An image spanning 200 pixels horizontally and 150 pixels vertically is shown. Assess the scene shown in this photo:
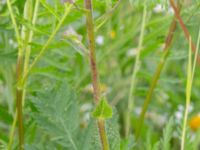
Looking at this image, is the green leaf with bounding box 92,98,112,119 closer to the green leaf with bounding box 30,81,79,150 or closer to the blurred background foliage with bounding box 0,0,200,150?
the blurred background foliage with bounding box 0,0,200,150

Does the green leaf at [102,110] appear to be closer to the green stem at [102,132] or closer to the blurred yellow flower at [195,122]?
the green stem at [102,132]

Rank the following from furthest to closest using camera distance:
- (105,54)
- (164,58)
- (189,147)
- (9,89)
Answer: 1. (105,54)
2. (9,89)
3. (164,58)
4. (189,147)

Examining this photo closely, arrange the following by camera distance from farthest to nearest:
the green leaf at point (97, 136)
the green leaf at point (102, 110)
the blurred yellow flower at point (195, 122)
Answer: the blurred yellow flower at point (195, 122), the green leaf at point (97, 136), the green leaf at point (102, 110)

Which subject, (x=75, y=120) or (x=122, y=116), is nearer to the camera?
(x=75, y=120)

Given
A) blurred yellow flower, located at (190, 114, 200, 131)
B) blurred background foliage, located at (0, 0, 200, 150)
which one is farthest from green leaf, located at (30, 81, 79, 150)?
blurred yellow flower, located at (190, 114, 200, 131)

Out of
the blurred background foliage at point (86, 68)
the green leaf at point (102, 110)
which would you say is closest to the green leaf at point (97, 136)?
the blurred background foliage at point (86, 68)

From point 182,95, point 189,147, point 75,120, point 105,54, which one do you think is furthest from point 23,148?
point 182,95

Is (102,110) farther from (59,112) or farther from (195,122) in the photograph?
(195,122)

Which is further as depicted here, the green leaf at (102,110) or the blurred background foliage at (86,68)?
the blurred background foliage at (86,68)

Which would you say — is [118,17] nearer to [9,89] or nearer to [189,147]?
[9,89]
